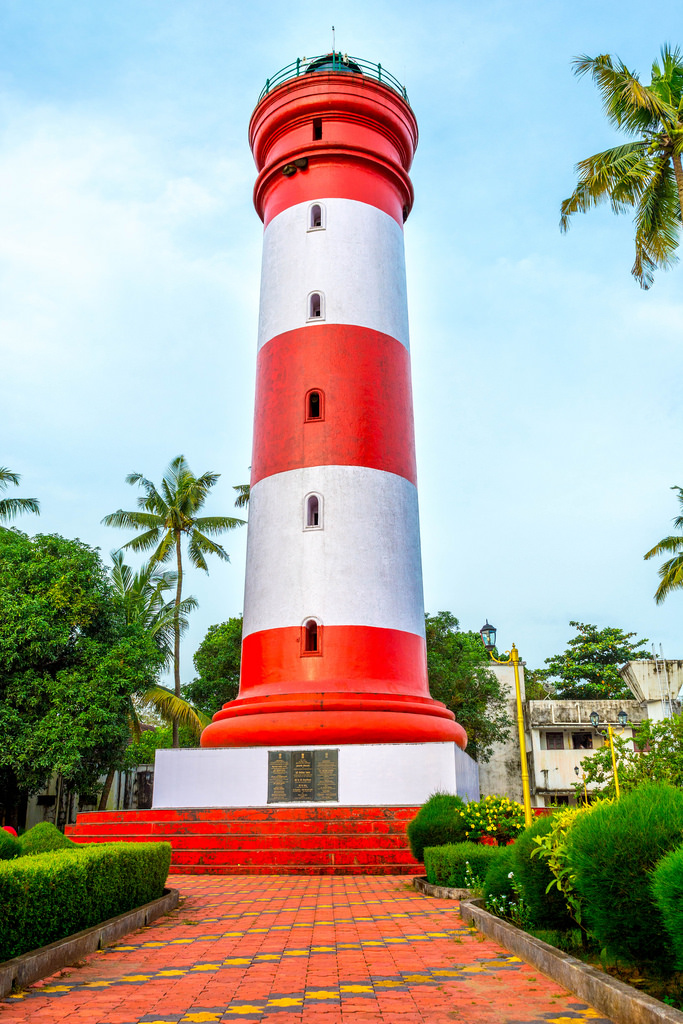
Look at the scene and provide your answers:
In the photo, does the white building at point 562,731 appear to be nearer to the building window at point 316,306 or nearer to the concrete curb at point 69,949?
the building window at point 316,306

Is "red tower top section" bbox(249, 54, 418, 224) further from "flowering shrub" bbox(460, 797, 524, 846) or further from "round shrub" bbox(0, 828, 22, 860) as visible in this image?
"round shrub" bbox(0, 828, 22, 860)

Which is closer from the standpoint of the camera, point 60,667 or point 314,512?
point 314,512

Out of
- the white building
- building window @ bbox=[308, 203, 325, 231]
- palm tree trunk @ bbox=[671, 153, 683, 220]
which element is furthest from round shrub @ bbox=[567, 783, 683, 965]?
the white building

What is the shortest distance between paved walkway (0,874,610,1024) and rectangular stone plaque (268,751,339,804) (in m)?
5.86

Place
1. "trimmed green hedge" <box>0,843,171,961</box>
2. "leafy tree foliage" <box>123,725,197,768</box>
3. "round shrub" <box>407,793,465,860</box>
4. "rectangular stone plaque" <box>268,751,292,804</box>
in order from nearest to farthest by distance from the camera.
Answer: "trimmed green hedge" <box>0,843,171,961</box>, "round shrub" <box>407,793,465,860</box>, "rectangular stone plaque" <box>268,751,292,804</box>, "leafy tree foliage" <box>123,725,197,768</box>

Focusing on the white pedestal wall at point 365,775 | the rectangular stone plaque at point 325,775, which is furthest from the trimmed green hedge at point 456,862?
the rectangular stone plaque at point 325,775

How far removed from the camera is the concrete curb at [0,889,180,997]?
5590 millimetres

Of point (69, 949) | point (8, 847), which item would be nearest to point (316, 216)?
point (8, 847)

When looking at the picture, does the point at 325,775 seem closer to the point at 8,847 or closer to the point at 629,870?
the point at 8,847

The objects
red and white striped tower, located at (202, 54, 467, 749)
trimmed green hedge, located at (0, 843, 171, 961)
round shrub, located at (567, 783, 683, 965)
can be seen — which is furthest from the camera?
red and white striped tower, located at (202, 54, 467, 749)

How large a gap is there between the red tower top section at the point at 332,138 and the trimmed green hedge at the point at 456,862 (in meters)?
14.8

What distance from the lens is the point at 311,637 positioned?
16797mm

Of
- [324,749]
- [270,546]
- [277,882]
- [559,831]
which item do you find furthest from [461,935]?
[270,546]

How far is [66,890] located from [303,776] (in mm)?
8954
